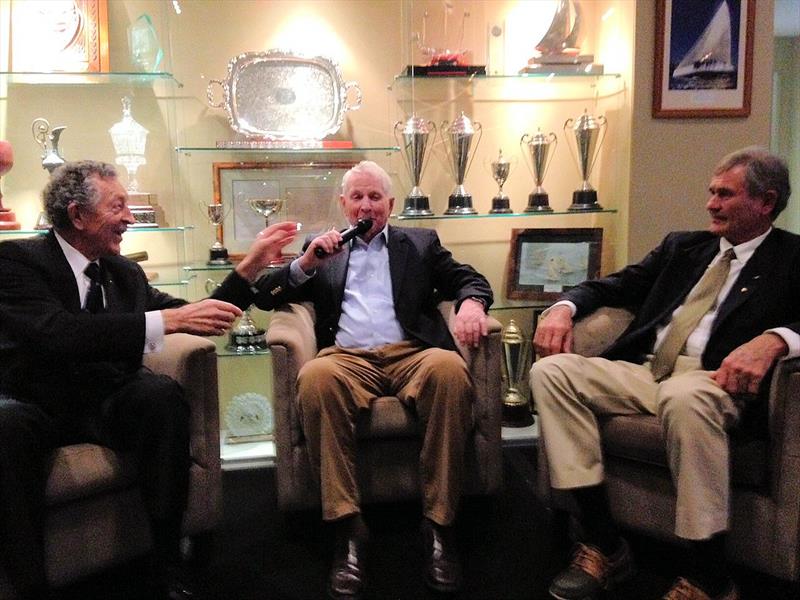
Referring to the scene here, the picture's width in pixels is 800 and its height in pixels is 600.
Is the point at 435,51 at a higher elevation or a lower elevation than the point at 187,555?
higher

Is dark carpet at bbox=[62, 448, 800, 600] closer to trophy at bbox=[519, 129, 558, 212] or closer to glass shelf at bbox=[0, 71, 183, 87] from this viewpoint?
trophy at bbox=[519, 129, 558, 212]

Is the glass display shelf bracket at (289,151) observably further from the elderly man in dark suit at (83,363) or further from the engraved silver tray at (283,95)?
the elderly man in dark suit at (83,363)

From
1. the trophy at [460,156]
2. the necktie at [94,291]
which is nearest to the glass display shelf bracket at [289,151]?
the trophy at [460,156]

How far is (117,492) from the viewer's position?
1799 millimetres

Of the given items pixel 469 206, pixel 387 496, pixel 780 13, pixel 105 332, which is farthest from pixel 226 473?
pixel 780 13

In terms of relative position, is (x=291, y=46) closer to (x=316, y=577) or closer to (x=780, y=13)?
(x=316, y=577)

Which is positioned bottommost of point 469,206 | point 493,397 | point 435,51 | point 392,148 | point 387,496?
point 387,496

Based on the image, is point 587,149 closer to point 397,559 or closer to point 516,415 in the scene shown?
point 516,415

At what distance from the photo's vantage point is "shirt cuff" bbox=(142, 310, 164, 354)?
179cm

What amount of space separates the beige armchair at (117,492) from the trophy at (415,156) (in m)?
1.34

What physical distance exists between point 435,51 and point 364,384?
5.58 ft

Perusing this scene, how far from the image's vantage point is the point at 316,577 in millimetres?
1970

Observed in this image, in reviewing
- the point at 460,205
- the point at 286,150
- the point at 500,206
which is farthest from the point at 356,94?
the point at 500,206

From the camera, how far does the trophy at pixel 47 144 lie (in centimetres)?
273
